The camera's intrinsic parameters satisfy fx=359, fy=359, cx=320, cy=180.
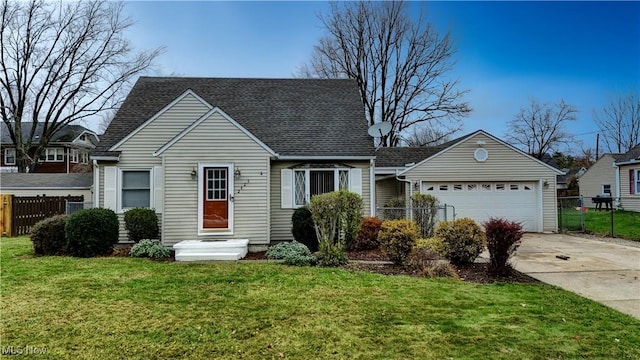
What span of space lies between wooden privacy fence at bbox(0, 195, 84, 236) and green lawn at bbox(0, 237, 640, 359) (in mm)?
10010

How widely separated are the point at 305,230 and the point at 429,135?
85.0 ft

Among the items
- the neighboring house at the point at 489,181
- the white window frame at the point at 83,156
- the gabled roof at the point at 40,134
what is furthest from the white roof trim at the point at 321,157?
the white window frame at the point at 83,156

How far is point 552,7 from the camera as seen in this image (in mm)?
13219

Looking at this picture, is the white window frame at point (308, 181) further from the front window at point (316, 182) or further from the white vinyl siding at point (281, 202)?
the white vinyl siding at point (281, 202)

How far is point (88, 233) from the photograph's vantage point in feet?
30.1

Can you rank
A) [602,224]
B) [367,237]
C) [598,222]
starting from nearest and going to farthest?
[367,237] < [602,224] < [598,222]

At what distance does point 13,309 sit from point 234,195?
19.0 feet

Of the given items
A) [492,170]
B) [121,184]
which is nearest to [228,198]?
[121,184]

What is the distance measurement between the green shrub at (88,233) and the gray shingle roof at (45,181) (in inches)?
481

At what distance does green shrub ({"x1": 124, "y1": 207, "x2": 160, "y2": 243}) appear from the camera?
10.5 meters

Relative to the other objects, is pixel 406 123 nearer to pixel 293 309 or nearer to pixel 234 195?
pixel 234 195

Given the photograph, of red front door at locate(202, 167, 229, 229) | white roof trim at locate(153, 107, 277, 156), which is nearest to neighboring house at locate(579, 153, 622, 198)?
white roof trim at locate(153, 107, 277, 156)

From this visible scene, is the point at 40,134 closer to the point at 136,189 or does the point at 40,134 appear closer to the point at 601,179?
the point at 136,189

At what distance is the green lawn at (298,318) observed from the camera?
151 inches
